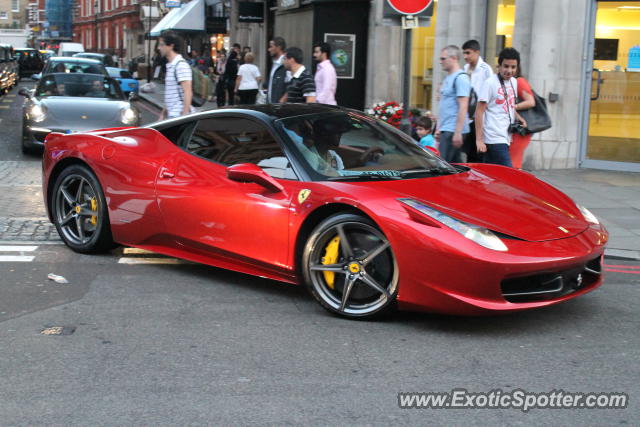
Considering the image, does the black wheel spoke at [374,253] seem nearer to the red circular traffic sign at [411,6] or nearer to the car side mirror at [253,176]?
the car side mirror at [253,176]

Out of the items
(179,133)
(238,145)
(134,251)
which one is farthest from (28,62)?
(238,145)

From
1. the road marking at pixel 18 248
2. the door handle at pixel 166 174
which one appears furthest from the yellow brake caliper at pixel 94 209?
the door handle at pixel 166 174

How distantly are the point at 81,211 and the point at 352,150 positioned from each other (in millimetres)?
2418

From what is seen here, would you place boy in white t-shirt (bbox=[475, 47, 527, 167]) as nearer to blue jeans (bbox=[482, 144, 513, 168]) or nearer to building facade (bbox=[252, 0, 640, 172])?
blue jeans (bbox=[482, 144, 513, 168])

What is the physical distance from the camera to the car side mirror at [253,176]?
544cm

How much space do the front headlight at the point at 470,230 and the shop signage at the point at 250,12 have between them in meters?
24.1

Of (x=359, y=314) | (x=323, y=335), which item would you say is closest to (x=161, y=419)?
(x=323, y=335)

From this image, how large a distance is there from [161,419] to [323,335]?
144cm

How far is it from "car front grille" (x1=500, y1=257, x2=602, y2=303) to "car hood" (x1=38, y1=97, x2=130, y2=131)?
9.50m

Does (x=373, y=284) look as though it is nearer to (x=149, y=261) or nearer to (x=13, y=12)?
(x=149, y=261)

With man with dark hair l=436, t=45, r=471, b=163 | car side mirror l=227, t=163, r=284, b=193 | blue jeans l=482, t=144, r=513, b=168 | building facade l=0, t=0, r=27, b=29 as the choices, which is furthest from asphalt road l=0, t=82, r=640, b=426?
building facade l=0, t=0, r=27, b=29

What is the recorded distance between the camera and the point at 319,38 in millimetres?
19672

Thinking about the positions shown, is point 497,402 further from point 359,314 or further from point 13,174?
point 13,174

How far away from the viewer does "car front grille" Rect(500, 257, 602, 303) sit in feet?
15.7
